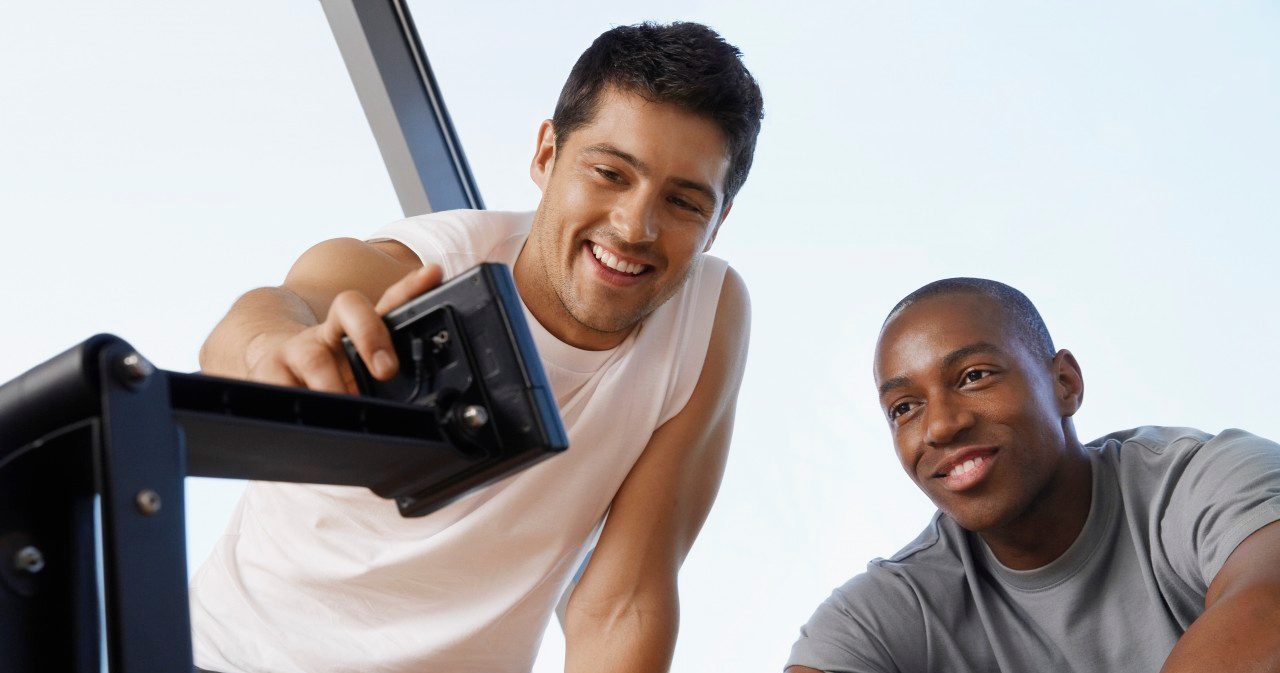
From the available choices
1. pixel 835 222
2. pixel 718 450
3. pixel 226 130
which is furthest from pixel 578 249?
pixel 226 130

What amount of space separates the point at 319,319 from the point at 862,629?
2.97ft

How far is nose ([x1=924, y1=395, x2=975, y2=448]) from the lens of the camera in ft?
5.57

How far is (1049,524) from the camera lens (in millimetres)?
1690

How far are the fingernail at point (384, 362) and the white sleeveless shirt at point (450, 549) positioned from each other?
0.75 m

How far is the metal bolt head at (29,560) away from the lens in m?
0.62

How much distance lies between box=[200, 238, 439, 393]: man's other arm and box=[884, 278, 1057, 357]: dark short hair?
82cm

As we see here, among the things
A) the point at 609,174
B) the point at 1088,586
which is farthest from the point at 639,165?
the point at 1088,586

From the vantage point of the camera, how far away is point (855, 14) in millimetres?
2445

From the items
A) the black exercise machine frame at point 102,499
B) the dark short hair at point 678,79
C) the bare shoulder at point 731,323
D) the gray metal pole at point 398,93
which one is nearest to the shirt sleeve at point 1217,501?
the bare shoulder at point 731,323

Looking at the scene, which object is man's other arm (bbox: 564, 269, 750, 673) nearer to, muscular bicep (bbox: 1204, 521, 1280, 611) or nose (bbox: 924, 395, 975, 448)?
nose (bbox: 924, 395, 975, 448)

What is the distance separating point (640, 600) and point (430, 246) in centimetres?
57

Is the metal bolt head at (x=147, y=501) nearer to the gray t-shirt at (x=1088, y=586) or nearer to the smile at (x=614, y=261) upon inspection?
the smile at (x=614, y=261)

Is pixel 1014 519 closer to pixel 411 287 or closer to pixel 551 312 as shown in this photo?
pixel 551 312

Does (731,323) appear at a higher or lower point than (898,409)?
higher
